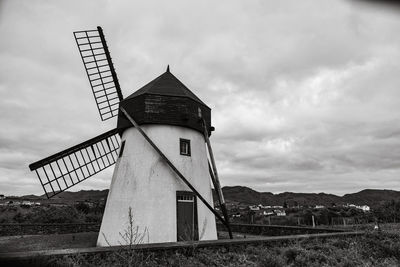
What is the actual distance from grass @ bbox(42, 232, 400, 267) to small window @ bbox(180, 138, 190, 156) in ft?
16.4

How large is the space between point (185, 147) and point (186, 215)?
8.91ft

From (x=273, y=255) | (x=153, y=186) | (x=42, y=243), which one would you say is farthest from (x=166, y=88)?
(x=42, y=243)

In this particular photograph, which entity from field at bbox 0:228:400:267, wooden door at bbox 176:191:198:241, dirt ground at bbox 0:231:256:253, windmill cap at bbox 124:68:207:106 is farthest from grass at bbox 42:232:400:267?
windmill cap at bbox 124:68:207:106

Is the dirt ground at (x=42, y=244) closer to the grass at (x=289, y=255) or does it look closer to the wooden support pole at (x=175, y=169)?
the wooden support pole at (x=175, y=169)

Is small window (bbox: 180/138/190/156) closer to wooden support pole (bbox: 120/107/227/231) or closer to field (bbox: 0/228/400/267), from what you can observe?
wooden support pole (bbox: 120/107/227/231)

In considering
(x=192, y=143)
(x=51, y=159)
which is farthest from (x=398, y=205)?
(x=51, y=159)

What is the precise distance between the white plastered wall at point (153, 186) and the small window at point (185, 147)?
0.17m

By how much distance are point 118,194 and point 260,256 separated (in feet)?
20.1

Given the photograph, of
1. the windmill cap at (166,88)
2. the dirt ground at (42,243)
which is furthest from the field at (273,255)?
the windmill cap at (166,88)

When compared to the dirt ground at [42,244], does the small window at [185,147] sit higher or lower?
higher

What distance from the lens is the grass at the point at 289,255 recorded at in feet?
21.0

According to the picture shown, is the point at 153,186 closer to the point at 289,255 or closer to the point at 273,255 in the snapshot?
the point at 273,255

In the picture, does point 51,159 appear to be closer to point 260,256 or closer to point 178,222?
point 178,222

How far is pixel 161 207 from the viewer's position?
11.0 metres
